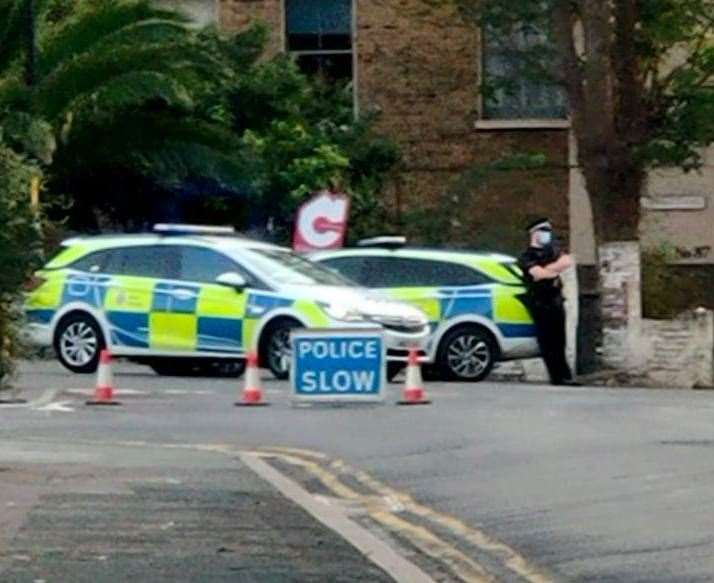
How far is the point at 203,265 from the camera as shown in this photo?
2762 cm

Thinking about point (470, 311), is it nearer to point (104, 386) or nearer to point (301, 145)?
point (104, 386)

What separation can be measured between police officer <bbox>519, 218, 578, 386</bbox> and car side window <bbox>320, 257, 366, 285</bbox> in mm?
1908

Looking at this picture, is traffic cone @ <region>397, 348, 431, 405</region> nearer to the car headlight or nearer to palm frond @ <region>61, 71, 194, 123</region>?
the car headlight

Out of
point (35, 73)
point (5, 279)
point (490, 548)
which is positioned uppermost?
point (35, 73)

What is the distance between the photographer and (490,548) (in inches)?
502

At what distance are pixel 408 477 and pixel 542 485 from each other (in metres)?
1.10

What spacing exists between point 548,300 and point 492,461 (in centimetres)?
1130

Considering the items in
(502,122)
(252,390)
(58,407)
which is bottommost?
(58,407)

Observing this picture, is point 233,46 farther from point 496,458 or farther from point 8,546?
point 8,546

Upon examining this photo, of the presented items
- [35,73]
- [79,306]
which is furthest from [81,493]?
[35,73]

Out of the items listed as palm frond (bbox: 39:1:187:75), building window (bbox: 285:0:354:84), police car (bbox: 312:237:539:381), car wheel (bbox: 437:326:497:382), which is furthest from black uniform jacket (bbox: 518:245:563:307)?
building window (bbox: 285:0:354:84)

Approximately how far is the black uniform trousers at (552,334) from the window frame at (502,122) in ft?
38.7

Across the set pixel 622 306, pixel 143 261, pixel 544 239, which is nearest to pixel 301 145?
pixel 622 306

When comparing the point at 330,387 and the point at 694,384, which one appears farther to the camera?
the point at 694,384
